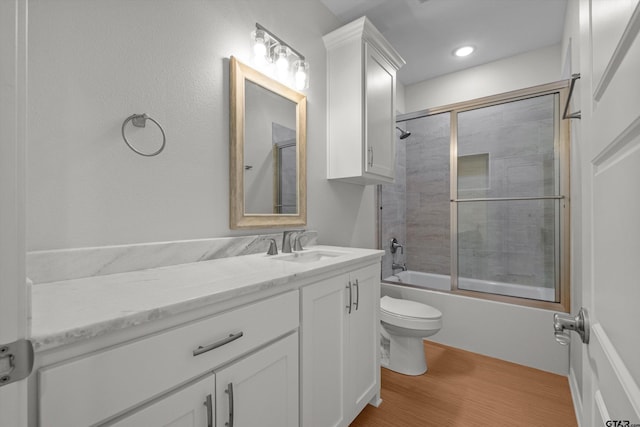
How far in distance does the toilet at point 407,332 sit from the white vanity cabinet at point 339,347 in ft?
1.35

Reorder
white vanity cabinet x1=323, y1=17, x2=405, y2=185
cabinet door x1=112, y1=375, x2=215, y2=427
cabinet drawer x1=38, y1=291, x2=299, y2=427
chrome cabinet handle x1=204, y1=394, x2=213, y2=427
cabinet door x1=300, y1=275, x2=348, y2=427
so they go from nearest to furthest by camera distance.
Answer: cabinet drawer x1=38, y1=291, x2=299, y2=427 → cabinet door x1=112, y1=375, x2=215, y2=427 → chrome cabinet handle x1=204, y1=394, x2=213, y2=427 → cabinet door x1=300, y1=275, x2=348, y2=427 → white vanity cabinet x1=323, y1=17, x2=405, y2=185

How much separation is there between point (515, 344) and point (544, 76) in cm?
241

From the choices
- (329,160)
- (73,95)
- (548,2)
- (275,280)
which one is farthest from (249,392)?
(548,2)

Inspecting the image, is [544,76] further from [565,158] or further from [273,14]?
[273,14]

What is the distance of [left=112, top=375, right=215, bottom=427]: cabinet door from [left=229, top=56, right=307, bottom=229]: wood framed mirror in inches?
32.1

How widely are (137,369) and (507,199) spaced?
10.2 feet

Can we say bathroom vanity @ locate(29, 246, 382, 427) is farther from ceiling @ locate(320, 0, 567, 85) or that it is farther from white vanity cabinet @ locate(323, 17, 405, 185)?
ceiling @ locate(320, 0, 567, 85)

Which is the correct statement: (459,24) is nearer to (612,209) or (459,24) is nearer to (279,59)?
(279,59)

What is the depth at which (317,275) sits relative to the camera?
1.19 m

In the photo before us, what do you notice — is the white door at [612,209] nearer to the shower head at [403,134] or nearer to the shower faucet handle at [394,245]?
the shower head at [403,134]

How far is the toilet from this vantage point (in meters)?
1.98

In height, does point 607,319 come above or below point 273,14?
below

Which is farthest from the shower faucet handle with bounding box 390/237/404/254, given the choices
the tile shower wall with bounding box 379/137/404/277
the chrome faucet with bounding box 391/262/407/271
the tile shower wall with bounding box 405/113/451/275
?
the tile shower wall with bounding box 405/113/451/275

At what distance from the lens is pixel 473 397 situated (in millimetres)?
1816
